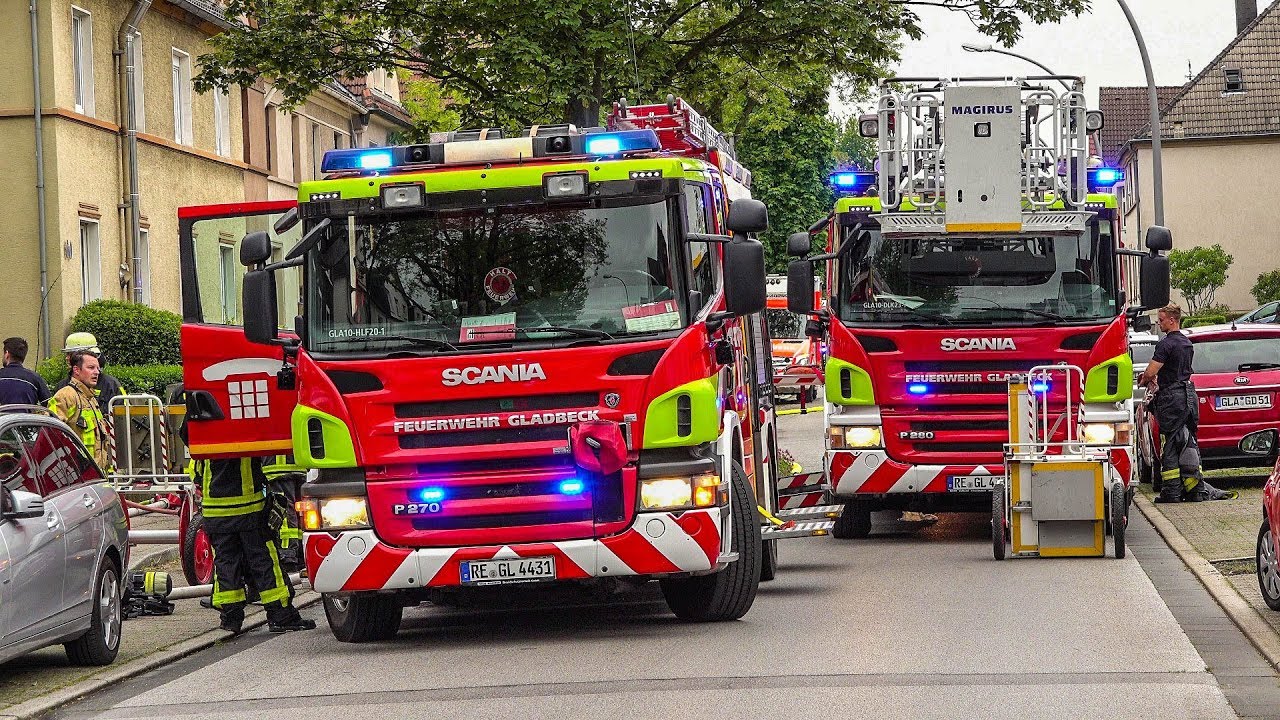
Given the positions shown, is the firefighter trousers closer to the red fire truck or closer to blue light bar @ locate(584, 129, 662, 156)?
the red fire truck

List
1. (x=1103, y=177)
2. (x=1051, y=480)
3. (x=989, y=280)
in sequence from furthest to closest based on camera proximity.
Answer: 1. (x=1103, y=177)
2. (x=989, y=280)
3. (x=1051, y=480)

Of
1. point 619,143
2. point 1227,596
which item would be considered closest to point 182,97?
point 619,143

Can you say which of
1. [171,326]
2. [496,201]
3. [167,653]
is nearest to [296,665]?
[167,653]

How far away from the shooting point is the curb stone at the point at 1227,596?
988cm

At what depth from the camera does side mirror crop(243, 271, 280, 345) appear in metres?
10.4

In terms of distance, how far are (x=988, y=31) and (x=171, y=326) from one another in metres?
12.3

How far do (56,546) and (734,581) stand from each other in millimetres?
3815

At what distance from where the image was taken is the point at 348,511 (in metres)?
10.3

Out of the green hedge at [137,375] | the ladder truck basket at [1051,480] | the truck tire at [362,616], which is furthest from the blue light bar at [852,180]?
the green hedge at [137,375]

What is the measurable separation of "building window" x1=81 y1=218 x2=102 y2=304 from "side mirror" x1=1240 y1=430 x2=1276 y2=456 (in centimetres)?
1700

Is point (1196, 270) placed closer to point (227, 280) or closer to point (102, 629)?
point (227, 280)

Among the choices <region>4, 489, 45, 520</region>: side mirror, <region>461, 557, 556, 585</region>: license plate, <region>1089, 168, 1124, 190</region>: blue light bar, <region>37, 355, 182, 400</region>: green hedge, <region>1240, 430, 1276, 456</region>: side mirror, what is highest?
<region>1089, 168, 1124, 190</region>: blue light bar

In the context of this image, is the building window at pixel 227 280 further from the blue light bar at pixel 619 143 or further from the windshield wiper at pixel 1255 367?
the windshield wiper at pixel 1255 367

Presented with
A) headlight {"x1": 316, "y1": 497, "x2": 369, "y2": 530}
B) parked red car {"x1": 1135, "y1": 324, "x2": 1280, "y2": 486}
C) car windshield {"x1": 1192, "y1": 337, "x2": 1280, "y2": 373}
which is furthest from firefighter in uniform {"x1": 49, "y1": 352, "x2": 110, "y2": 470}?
car windshield {"x1": 1192, "y1": 337, "x2": 1280, "y2": 373}
